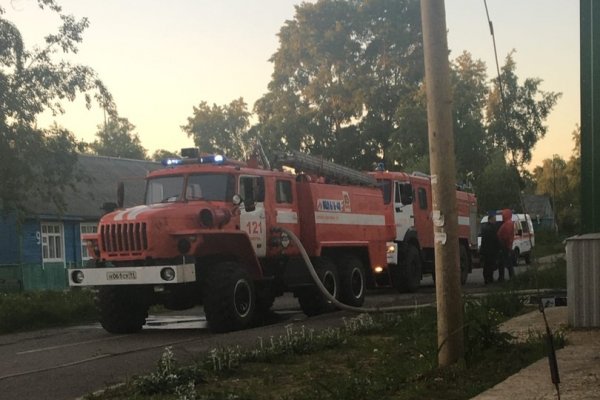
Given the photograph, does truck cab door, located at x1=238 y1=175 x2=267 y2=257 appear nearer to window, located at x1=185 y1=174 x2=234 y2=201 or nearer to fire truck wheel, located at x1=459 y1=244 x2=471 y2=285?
window, located at x1=185 y1=174 x2=234 y2=201

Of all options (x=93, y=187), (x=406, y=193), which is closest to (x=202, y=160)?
(x=406, y=193)

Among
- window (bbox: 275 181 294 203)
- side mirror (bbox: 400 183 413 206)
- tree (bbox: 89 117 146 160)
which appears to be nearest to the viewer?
window (bbox: 275 181 294 203)

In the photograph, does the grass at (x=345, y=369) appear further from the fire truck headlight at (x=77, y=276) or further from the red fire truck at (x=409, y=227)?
the red fire truck at (x=409, y=227)

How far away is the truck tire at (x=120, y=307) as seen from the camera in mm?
13969

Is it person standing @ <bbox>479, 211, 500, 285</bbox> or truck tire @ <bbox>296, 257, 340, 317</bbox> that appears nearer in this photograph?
truck tire @ <bbox>296, 257, 340, 317</bbox>

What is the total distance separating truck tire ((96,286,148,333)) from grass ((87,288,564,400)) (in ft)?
13.3

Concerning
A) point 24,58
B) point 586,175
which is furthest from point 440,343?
point 24,58

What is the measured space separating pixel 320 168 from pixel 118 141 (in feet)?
310

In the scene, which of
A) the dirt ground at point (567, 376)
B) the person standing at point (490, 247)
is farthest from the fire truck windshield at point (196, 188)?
the person standing at point (490, 247)

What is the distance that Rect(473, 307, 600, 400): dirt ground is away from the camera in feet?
21.7

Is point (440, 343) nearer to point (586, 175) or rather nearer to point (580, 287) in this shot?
point (580, 287)

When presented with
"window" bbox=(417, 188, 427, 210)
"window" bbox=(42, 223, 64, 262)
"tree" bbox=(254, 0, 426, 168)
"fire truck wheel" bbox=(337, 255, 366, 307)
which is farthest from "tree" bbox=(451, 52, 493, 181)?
"fire truck wheel" bbox=(337, 255, 366, 307)

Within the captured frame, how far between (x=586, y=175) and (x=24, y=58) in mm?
23193

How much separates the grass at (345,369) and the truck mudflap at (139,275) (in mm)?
2626
